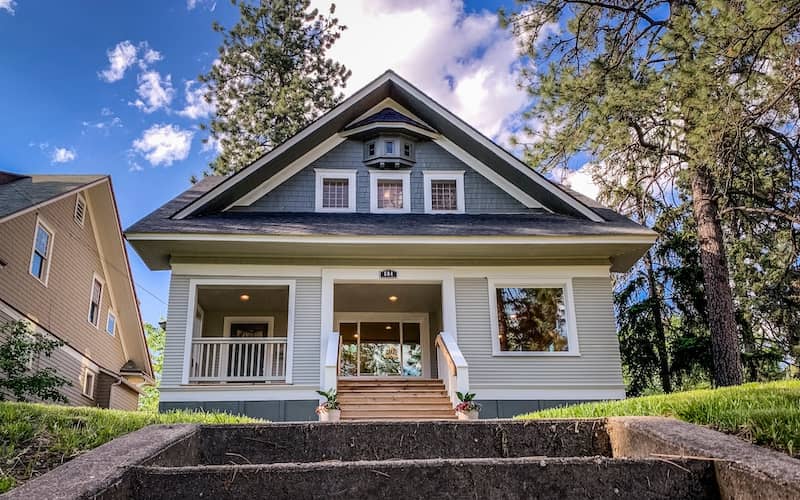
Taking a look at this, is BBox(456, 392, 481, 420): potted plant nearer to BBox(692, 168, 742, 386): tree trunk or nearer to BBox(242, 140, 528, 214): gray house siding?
BBox(242, 140, 528, 214): gray house siding

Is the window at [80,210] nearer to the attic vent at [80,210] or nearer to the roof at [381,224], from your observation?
the attic vent at [80,210]

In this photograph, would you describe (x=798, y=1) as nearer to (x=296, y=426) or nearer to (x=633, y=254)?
(x=633, y=254)

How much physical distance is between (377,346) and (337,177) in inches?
161

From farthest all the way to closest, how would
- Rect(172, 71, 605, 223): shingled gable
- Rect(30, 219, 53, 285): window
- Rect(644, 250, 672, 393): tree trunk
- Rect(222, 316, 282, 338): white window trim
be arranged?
Rect(644, 250, 672, 393): tree trunk < Rect(30, 219, 53, 285): window < Rect(222, 316, 282, 338): white window trim < Rect(172, 71, 605, 223): shingled gable

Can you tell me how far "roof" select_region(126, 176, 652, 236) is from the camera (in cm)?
984

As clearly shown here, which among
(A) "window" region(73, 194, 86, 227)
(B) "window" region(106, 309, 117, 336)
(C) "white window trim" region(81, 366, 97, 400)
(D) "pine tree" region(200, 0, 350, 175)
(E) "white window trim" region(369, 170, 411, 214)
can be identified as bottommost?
(C) "white window trim" region(81, 366, 97, 400)

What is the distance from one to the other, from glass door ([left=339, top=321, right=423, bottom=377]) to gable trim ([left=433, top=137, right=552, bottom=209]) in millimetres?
3803

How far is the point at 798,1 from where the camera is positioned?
24.3 feet

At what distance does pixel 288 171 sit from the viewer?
1186 centimetres

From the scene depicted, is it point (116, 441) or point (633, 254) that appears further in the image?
point (633, 254)

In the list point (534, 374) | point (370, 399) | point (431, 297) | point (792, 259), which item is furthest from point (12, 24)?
point (792, 259)

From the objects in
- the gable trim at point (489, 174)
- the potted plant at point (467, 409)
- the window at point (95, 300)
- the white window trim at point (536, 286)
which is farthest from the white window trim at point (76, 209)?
the potted plant at point (467, 409)

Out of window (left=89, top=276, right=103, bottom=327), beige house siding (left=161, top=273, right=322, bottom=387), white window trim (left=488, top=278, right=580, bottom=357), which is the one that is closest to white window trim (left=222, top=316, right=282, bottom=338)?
beige house siding (left=161, top=273, right=322, bottom=387)

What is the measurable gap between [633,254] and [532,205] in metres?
2.14
